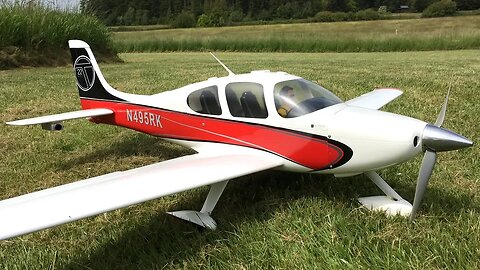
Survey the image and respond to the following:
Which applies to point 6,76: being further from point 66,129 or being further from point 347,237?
point 347,237

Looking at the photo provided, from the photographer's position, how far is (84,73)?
23.5 feet

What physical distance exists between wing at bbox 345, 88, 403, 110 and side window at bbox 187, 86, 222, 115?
6.26ft

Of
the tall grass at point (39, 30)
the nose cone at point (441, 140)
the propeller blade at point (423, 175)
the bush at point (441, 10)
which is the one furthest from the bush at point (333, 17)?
the propeller blade at point (423, 175)

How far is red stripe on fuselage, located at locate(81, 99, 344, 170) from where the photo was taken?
4.21m

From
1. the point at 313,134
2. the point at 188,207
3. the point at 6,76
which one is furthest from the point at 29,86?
the point at 313,134

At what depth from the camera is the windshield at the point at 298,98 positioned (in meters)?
4.40

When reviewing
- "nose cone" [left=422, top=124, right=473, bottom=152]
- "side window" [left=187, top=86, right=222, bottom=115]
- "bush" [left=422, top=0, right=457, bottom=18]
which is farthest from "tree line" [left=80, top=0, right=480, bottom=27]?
"nose cone" [left=422, top=124, right=473, bottom=152]

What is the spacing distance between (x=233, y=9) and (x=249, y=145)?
112284 mm

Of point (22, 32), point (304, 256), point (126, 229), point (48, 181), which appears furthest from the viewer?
point (22, 32)

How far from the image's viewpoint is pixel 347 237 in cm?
337

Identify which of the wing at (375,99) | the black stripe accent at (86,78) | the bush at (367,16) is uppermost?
the black stripe accent at (86,78)

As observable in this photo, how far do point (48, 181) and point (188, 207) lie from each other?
200cm

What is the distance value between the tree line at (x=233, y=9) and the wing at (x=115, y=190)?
89282 millimetres

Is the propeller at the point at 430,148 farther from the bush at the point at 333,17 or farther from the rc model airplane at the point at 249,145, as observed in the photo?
the bush at the point at 333,17
